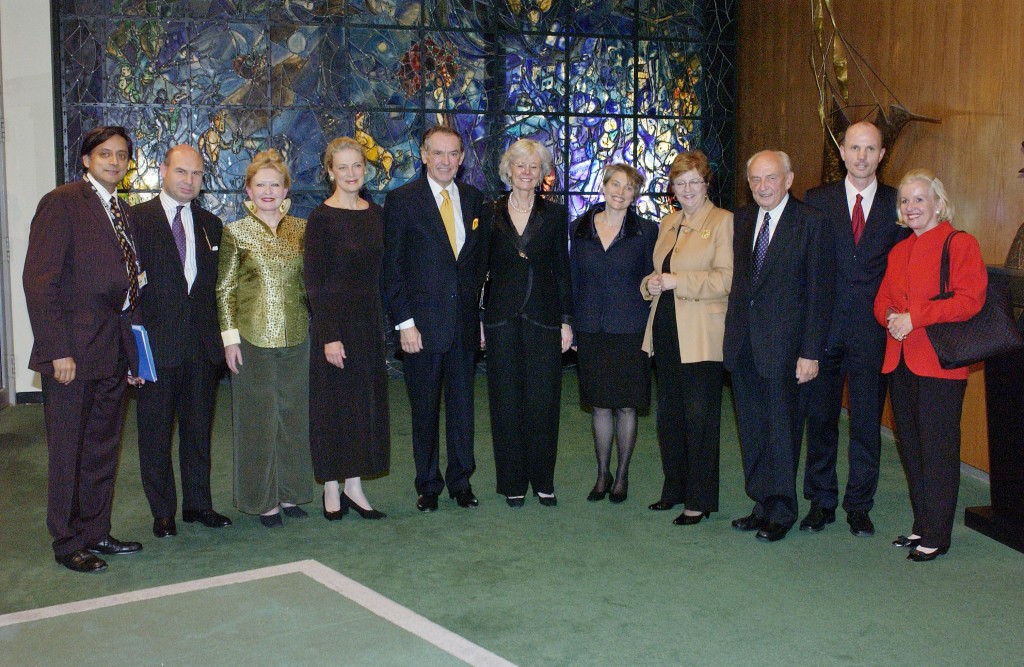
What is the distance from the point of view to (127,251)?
13.4ft

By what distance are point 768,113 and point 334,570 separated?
19.5ft

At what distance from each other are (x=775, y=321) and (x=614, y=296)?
0.78 meters

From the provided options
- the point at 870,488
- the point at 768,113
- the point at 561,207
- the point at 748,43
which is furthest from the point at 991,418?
the point at 748,43

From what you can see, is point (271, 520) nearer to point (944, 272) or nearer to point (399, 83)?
point (944, 272)

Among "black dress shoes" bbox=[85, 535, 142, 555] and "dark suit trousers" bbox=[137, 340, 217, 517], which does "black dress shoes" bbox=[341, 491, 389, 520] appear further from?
"black dress shoes" bbox=[85, 535, 142, 555]

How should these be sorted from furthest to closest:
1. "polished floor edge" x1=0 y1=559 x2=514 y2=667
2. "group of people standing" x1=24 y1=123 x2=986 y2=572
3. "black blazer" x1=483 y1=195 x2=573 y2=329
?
1. "black blazer" x1=483 y1=195 x2=573 y2=329
2. "group of people standing" x1=24 y1=123 x2=986 y2=572
3. "polished floor edge" x1=0 y1=559 x2=514 y2=667

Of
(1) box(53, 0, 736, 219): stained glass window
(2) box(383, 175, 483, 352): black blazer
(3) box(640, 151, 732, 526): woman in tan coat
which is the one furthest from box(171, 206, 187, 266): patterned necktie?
(1) box(53, 0, 736, 219): stained glass window

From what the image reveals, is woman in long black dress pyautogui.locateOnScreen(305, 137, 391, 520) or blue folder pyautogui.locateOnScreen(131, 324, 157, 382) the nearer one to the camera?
blue folder pyautogui.locateOnScreen(131, 324, 157, 382)

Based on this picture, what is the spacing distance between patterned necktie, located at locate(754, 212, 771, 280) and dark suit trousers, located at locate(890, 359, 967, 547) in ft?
2.28

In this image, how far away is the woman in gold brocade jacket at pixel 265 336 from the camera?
441 cm

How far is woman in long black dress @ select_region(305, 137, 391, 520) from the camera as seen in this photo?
174 inches

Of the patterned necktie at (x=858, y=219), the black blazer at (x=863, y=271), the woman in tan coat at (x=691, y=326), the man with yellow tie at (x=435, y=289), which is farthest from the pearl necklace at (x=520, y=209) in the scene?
the patterned necktie at (x=858, y=219)

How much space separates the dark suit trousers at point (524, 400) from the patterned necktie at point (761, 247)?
3.17 ft

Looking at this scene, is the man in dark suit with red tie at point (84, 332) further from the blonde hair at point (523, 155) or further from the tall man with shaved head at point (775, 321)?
the tall man with shaved head at point (775, 321)
